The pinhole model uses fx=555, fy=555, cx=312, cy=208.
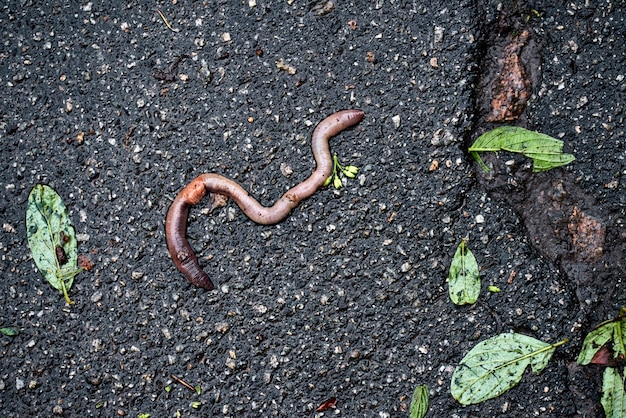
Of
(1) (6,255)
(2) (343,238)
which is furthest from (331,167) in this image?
(1) (6,255)

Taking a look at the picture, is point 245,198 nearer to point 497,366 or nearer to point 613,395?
point 497,366

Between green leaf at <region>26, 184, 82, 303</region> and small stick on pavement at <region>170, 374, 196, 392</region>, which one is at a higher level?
green leaf at <region>26, 184, 82, 303</region>

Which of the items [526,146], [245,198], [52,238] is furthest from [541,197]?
[52,238]

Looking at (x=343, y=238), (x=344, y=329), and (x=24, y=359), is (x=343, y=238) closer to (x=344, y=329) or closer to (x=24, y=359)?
(x=344, y=329)

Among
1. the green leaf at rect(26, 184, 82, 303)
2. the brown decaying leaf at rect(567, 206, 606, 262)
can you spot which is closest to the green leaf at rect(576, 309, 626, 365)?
the brown decaying leaf at rect(567, 206, 606, 262)

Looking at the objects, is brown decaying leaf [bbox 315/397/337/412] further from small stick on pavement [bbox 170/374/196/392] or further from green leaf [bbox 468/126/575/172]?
green leaf [bbox 468/126/575/172]

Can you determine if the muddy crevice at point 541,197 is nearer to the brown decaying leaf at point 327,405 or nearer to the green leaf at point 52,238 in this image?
the brown decaying leaf at point 327,405
